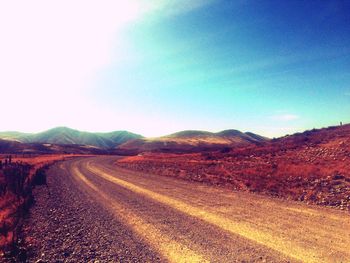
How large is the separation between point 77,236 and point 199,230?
4125 mm

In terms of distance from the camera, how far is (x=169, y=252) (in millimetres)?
6965

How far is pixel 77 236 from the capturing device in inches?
329

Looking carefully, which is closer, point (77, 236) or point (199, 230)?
point (77, 236)

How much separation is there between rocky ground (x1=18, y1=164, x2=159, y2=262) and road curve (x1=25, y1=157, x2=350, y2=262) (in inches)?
1.1

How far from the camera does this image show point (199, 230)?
28.8ft

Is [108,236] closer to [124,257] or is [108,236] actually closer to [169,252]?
[124,257]

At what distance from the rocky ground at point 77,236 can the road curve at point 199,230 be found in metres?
0.03

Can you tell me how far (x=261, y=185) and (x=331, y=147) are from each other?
18846mm

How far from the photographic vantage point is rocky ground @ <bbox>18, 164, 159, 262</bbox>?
6812 millimetres

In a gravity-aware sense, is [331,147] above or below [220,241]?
above

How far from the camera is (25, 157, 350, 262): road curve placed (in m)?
6.79

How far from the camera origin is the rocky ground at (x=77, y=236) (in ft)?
22.4

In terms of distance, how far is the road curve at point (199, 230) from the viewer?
6.79 metres

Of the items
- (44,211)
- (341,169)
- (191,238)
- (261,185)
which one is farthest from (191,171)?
(191,238)
